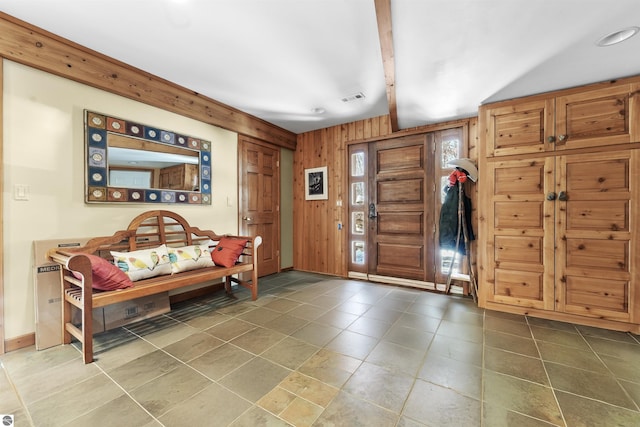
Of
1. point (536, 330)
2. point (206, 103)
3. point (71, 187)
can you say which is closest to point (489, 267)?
point (536, 330)

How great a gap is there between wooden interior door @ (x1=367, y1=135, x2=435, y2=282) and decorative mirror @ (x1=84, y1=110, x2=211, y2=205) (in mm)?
2509

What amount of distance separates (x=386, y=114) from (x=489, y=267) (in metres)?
2.46

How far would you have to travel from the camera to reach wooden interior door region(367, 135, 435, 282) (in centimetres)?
364

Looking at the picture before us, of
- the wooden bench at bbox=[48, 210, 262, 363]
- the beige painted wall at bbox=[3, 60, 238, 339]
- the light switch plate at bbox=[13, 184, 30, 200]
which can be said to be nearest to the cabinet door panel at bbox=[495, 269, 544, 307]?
the wooden bench at bbox=[48, 210, 262, 363]

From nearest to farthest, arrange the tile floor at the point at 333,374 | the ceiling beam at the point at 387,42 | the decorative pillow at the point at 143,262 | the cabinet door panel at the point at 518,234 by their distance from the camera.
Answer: the tile floor at the point at 333,374
the ceiling beam at the point at 387,42
the decorative pillow at the point at 143,262
the cabinet door panel at the point at 518,234

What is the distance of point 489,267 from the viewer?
285 cm

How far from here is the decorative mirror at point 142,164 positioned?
2389 mm

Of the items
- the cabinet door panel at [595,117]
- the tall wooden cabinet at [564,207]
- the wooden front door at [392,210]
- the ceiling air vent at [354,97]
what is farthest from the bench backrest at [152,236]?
the cabinet door panel at [595,117]

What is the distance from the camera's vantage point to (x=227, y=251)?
303 centimetres

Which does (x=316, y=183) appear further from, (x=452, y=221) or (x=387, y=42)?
(x=387, y=42)

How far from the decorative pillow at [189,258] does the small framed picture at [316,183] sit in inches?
84.0

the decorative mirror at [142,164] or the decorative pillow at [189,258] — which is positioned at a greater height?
the decorative mirror at [142,164]

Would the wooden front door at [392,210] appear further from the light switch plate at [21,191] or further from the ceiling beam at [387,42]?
the light switch plate at [21,191]

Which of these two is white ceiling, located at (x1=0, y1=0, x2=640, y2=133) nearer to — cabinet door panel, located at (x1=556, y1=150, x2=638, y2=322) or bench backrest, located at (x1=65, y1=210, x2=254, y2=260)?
cabinet door panel, located at (x1=556, y1=150, x2=638, y2=322)
